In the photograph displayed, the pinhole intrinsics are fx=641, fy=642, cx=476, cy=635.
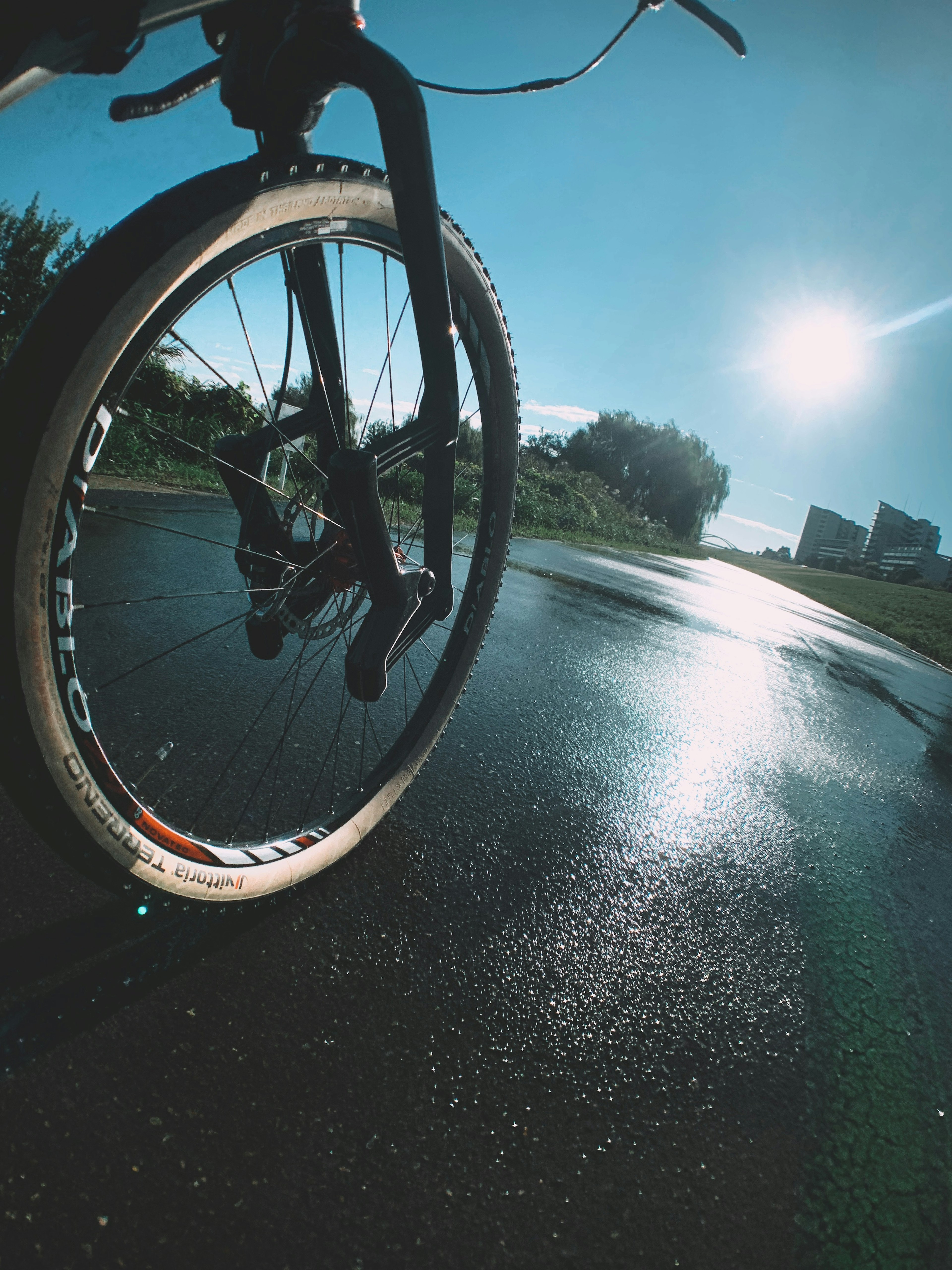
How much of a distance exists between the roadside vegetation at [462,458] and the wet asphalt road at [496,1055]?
3.65 feet

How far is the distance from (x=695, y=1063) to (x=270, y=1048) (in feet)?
3.05

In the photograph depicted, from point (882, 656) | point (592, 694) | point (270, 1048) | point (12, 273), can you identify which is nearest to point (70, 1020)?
point (270, 1048)

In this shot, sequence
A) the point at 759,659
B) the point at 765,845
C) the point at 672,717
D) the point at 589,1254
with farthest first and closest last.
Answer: the point at 759,659
the point at 672,717
the point at 765,845
the point at 589,1254

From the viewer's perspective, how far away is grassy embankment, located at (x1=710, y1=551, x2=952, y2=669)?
51.6 ft

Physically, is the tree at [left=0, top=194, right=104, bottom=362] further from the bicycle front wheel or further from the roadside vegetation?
the bicycle front wheel

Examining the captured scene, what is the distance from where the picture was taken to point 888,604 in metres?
27.5

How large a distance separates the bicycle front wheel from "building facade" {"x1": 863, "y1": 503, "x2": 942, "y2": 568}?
98752 millimetres

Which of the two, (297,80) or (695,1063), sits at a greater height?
(297,80)

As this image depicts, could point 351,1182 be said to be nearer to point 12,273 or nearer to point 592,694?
point 592,694

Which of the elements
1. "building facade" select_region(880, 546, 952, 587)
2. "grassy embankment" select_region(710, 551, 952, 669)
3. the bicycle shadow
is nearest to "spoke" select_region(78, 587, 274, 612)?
the bicycle shadow

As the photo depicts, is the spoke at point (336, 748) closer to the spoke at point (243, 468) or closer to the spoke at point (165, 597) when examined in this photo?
the spoke at point (165, 597)

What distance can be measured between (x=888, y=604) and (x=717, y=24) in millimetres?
30538

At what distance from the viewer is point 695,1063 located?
1.44m

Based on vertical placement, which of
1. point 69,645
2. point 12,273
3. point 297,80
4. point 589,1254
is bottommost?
point 589,1254
